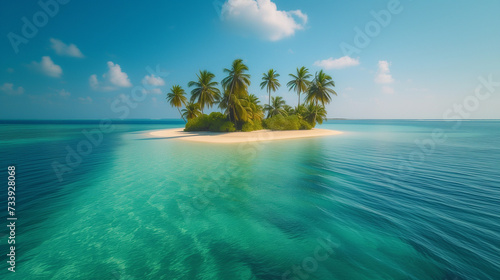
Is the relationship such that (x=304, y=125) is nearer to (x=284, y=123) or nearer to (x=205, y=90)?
(x=284, y=123)

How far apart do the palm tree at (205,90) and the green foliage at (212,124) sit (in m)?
2.61

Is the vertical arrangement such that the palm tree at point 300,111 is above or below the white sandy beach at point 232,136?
above

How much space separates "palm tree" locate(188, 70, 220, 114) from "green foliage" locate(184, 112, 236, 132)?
261cm

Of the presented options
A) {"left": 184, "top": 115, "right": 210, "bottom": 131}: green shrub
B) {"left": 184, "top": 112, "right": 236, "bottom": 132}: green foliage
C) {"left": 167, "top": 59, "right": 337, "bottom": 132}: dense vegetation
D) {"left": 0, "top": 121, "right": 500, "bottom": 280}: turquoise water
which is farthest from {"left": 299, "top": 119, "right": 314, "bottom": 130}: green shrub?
{"left": 0, "top": 121, "right": 500, "bottom": 280}: turquoise water

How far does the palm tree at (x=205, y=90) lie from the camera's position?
113 ft

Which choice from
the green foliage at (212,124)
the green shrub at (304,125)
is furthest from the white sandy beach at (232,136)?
the green shrub at (304,125)

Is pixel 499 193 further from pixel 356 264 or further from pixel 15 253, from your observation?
pixel 15 253

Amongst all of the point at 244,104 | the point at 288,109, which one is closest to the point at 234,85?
the point at 244,104

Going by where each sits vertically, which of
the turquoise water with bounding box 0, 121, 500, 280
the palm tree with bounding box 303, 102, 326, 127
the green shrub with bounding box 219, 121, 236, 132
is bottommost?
the turquoise water with bounding box 0, 121, 500, 280

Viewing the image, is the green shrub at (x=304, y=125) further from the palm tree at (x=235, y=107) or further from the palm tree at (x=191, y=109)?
the palm tree at (x=191, y=109)

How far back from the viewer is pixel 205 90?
114 ft

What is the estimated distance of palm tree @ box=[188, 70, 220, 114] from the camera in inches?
1353

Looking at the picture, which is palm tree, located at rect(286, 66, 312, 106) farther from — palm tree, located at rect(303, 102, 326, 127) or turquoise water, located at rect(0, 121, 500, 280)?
turquoise water, located at rect(0, 121, 500, 280)

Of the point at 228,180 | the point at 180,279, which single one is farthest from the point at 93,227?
the point at 228,180
